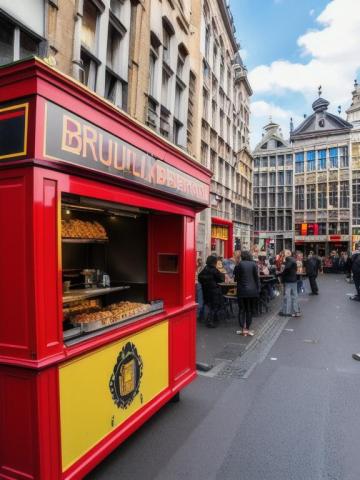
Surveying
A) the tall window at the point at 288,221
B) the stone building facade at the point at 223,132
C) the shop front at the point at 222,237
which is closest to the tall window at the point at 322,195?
the tall window at the point at 288,221

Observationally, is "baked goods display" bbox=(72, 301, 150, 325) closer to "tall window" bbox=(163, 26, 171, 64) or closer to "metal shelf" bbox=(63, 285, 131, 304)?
"metal shelf" bbox=(63, 285, 131, 304)

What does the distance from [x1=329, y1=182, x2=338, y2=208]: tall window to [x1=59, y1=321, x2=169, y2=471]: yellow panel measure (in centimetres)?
4232

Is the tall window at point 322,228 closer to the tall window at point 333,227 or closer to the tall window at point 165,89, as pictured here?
the tall window at point 333,227

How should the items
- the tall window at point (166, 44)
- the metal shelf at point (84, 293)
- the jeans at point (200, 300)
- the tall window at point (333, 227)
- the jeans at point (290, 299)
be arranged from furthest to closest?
1. the tall window at point (333, 227)
2. the tall window at point (166, 44)
3. the jeans at point (290, 299)
4. the jeans at point (200, 300)
5. the metal shelf at point (84, 293)

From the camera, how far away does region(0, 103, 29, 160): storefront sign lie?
258cm

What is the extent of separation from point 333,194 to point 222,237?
22.9 metres

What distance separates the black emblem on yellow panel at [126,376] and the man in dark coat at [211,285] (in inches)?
208

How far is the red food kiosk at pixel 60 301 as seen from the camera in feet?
8.48

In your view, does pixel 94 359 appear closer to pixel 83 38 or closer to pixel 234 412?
pixel 234 412

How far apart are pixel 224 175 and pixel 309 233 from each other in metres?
22.0

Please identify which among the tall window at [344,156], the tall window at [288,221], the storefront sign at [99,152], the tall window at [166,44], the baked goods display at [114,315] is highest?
the tall window at [344,156]

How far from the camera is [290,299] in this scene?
10.8 meters

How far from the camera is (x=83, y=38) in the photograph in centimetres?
900

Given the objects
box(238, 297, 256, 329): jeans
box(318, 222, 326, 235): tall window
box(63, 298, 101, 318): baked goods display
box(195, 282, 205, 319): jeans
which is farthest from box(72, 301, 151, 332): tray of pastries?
box(318, 222, 326, 235): tall window
